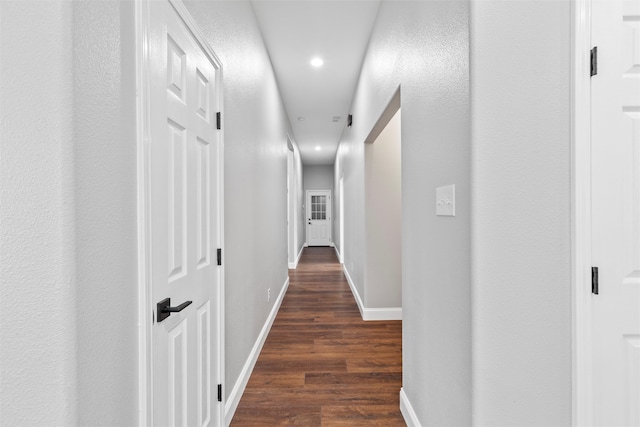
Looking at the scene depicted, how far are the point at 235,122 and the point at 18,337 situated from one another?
1609 millimetres

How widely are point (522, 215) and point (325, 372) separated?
188 cm

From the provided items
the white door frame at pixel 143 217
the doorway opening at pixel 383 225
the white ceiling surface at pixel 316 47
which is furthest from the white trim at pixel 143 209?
the doorway opening at pixel 383 225

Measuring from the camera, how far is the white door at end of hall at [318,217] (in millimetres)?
10789

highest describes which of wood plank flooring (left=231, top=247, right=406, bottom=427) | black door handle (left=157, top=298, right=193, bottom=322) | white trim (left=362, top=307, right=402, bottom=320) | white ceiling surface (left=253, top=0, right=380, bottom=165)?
white ceiling surface (left=253, top=0, right=380, bottom=165)

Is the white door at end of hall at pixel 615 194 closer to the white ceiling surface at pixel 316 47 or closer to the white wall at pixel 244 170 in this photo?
the white wall at pixel 244 170

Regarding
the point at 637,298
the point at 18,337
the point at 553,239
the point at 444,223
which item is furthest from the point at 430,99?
the point at 18,337

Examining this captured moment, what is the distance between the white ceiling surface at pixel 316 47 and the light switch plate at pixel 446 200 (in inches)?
78.0

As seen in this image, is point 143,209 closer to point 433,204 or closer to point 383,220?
point 433,204

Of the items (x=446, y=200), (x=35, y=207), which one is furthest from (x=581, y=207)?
(x=35, y=207)

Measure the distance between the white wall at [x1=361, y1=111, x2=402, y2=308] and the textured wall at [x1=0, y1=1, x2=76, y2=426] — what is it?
10.2 feet

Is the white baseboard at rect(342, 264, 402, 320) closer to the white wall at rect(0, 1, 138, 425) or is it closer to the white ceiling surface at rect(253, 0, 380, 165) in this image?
the white ceiling surface at rect(253, 0, 380, 165)

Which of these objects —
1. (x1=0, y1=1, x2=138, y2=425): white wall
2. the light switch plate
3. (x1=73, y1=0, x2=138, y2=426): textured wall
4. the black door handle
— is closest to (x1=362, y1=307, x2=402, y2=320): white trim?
the light switch plate

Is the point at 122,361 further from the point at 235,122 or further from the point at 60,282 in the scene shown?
the point at 235,122

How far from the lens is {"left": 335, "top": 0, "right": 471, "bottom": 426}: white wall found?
117cm
